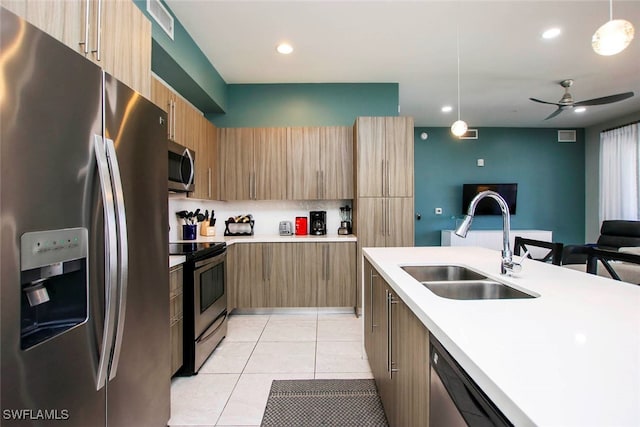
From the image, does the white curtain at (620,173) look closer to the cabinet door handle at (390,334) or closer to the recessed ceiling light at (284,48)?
the recessed ceiling light at (284,48)

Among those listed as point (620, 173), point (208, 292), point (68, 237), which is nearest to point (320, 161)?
point (208, 292)

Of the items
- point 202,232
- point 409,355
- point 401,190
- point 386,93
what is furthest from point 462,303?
point 386,93

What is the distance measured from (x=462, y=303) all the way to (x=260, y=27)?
2810 millimetres

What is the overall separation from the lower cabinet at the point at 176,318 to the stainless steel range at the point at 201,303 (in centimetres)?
5

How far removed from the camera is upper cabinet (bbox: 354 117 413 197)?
3346 mm

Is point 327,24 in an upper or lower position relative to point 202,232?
upper

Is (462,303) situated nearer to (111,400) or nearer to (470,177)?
(111,400)

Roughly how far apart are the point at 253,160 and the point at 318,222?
1.14 meters

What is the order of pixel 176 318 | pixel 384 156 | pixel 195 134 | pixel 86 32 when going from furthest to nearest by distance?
pixel 384 156 → pixel 195 134 → pixel 176 318 → pixel 86 32

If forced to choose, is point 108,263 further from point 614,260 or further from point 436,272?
point 614,260

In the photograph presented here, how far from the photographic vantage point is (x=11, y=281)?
0.72 metres

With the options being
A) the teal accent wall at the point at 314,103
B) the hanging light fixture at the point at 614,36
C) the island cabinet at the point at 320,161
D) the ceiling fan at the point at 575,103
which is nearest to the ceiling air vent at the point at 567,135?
the ceiling fan at the point at 575,103

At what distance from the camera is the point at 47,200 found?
82cm

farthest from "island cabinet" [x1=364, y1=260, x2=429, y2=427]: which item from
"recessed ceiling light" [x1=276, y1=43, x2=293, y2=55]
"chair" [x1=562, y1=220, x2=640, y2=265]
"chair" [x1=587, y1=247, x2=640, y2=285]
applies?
"chair" [x1=562, y1=220, x2=640, y2=265]
